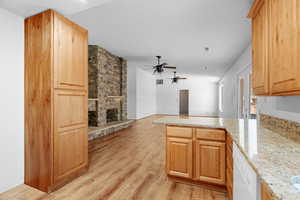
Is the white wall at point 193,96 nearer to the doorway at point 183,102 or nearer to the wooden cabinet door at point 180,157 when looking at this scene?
the doorway at point 183,102

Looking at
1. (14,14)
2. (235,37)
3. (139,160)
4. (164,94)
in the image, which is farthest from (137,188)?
(164,94)

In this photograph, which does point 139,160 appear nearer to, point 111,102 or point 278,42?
point 278,42

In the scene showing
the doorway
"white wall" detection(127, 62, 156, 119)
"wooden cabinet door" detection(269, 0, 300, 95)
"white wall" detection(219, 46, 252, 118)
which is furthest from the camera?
the doorway

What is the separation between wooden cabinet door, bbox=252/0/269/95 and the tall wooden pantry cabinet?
2496mm

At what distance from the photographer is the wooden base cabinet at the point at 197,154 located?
2145 mm

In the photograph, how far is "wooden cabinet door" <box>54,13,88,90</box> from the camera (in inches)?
85.8

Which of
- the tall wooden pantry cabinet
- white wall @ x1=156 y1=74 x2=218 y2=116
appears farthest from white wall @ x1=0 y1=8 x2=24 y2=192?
white wall @ x1=156 y1=74 x2=218 y2=116

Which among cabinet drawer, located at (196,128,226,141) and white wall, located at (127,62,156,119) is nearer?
cabinet drawer, located at (196,128,226,141)

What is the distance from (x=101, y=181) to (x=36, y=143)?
109 centimetres

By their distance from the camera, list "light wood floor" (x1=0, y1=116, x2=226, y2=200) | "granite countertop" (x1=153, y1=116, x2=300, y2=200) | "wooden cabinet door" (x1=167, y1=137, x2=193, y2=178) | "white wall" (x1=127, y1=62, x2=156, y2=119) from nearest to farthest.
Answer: "granite countertop" (x1=153, y1=116, x2=300, y2=200), "light wood floor" (x1=0, y1=116, x2=226, y2=200), "wooden cabinet door" (x1=167, y1=137, x2=193, y2=178), "white wall" (x1=127, y1=62, x2=156, y2=119)

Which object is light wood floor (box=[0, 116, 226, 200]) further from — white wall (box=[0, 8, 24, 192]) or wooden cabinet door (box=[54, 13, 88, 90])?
wooden cabinet door (box=[54, 13, 88, 90])

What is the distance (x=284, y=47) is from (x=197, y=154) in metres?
1.60

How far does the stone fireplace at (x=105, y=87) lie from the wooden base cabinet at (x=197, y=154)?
373 cm

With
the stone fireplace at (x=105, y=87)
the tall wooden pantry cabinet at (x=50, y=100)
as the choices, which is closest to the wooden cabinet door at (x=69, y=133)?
the tall wooden pantry cabinet at (x=50, y=100)
